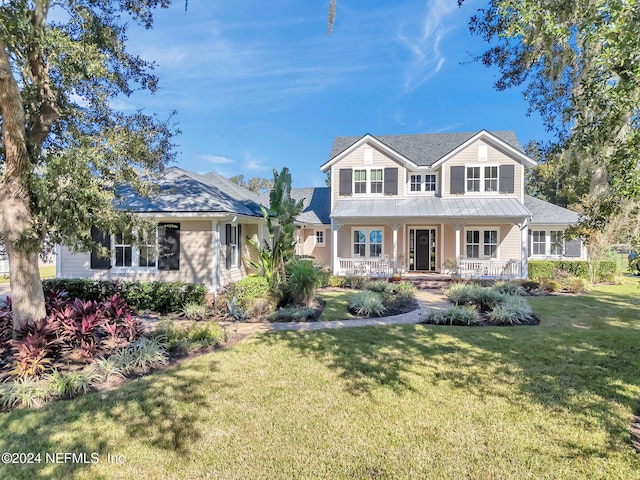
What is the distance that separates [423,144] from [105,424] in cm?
2183

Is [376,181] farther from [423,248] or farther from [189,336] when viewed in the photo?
[189,336]

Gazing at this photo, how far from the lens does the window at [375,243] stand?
1986 cm

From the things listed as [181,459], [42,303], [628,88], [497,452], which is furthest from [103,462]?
[628,88]

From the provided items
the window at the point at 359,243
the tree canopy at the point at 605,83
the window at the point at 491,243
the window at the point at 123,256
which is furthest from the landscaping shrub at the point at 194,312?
the window at the point at 491,243

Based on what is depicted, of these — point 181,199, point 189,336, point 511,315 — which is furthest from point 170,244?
point 511,315

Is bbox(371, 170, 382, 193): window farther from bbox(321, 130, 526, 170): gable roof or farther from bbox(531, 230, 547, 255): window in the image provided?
bbox(531, 230, 547, 255): window

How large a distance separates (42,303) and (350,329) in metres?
6.49

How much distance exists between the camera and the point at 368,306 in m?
10.4

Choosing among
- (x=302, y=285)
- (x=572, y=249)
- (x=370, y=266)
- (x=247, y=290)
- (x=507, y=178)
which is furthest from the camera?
(x=572, y=249)

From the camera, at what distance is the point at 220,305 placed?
10.2 metres

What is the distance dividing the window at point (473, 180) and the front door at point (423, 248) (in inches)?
121

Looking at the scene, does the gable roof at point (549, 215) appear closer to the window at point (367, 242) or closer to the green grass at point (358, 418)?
the window at point (367, 242)

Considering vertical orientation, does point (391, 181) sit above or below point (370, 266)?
above

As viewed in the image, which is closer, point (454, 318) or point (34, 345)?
point (34, 345)
